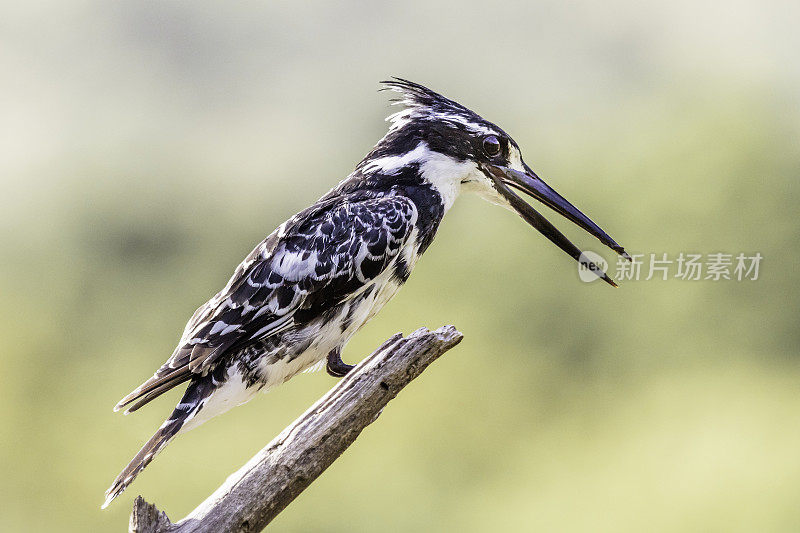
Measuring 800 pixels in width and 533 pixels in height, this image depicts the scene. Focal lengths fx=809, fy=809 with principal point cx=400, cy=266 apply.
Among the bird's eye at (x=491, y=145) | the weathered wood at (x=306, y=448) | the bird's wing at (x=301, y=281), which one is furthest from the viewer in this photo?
the bird's eye at (x=491, y=145)

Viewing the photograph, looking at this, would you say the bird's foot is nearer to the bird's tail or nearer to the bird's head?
the bird's tail

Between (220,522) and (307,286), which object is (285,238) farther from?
(220,522)

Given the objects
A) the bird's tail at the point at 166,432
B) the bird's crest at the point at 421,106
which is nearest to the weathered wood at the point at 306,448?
the bird's tail at the point at 166,432

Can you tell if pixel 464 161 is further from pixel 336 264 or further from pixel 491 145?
pixel 336 264

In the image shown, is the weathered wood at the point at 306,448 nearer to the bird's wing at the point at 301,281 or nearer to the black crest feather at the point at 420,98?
the bird's wing at the point at 301,281

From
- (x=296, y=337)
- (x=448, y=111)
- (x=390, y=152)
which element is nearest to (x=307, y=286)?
(x=296, y=337)

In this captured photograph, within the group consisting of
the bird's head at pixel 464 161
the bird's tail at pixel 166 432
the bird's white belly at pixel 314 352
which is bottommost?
the bird's tail at pixel 166 432

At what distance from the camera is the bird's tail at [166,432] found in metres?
2.62

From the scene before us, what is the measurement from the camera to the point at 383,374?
8.97ft

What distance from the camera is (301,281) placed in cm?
296

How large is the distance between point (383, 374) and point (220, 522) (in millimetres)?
706

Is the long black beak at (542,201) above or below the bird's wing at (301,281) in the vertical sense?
above

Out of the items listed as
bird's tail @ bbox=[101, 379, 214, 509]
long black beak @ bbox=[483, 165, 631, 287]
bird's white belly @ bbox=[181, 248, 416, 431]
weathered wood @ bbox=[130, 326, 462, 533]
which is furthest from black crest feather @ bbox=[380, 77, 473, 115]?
bird's tail @ bbox=[101, 379, 214, 509]

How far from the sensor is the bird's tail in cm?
262
